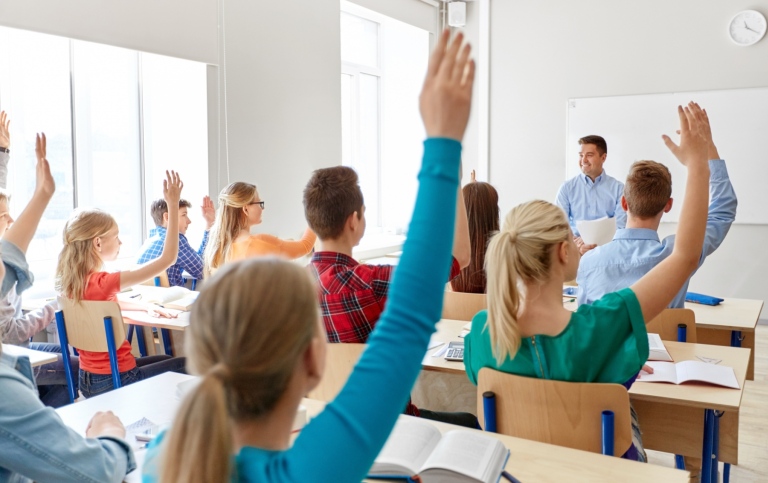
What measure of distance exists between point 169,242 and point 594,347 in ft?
6.52

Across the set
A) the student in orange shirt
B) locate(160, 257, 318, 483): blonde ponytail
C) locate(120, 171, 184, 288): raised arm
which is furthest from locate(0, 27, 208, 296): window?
locate(160, 257, 318, 483): blonde ponytail

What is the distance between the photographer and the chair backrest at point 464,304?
10.0 ft

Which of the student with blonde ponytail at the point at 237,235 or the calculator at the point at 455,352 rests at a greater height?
the student with blonde ponytail at the point at 237,235

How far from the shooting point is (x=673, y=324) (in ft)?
8.86

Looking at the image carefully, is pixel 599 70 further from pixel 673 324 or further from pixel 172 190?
pixel 172 190

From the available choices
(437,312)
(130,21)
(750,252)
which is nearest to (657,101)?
(750,252)

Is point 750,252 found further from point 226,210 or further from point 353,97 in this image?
point 226,210

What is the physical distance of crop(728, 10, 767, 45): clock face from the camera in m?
5.88

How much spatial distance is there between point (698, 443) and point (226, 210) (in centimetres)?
255

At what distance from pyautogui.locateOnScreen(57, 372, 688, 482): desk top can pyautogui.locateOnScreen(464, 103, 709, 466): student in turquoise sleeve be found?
27cm

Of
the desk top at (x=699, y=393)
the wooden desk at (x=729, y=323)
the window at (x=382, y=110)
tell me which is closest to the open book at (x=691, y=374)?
the desk top at (x=699, y=393)

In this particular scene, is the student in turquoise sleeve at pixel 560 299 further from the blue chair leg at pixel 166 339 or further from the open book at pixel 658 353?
the blue chair leg at pixel 166 339

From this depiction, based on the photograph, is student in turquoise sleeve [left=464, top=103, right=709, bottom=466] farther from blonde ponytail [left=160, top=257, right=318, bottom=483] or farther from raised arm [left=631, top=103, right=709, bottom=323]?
blonde ponytail [left=160, top=257, right=318, bottom=483]

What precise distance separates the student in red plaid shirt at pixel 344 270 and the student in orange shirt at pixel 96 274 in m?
1.06
